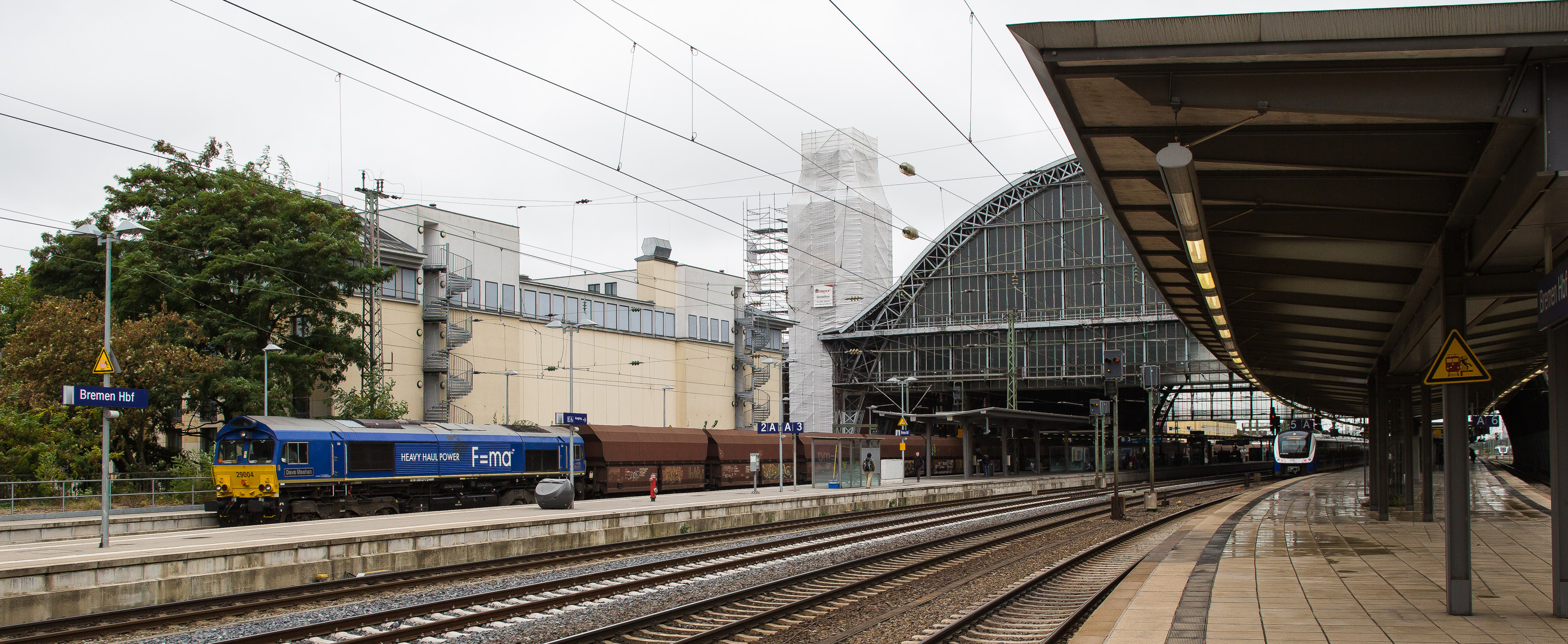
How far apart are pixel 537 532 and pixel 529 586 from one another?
23.2 feet

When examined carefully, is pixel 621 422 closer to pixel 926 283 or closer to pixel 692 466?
pixel 692 466

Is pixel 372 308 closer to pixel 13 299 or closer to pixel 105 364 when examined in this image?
pixel 13 299

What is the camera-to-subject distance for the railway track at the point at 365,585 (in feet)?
39.3

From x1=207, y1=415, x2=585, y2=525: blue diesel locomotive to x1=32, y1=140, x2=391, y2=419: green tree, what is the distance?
27.3ft

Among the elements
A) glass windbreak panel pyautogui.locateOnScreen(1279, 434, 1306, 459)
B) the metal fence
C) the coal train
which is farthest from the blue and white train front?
the metal fence

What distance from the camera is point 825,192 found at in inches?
2630

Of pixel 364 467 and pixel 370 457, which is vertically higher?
pixel 370 457

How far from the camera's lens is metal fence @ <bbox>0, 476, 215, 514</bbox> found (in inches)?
1098

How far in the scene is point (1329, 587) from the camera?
42.5ft

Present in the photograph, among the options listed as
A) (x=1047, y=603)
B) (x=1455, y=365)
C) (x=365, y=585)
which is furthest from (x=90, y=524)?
(x=1455, y=365)

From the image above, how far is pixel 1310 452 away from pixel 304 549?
52494 millimetres

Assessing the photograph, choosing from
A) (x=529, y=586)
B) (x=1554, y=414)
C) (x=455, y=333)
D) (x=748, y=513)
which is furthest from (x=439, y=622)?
(x=455, y=333)

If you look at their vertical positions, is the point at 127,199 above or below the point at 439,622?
above

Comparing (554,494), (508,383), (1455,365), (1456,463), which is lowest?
(554,494)
